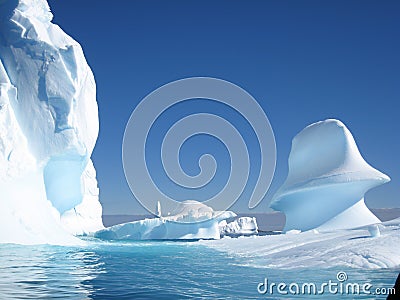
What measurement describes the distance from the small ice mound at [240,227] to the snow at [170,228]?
13337 mm

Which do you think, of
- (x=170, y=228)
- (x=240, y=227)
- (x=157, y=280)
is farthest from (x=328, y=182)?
(x=240, y=227)

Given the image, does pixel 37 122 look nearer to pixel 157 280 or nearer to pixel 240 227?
pixel 157 280

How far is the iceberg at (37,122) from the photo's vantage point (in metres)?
16.8

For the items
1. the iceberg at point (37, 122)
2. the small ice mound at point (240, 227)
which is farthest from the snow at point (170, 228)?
the small ice mound at point (240, 227)

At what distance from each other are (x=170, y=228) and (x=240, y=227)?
56.6 feet

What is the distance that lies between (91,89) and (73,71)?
4123 mm

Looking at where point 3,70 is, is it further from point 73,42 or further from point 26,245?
point 26,245

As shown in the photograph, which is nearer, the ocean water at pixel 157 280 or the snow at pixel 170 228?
the ocean water at pixel 157 280

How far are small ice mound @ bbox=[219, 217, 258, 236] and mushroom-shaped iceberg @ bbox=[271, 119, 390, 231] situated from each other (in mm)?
18952

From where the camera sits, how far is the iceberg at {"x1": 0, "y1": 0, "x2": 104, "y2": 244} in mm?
16828

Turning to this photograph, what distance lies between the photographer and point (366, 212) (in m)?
24.3

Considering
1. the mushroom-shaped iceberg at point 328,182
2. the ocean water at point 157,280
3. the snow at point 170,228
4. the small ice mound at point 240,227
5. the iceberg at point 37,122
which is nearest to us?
the ocean water at point 157,280

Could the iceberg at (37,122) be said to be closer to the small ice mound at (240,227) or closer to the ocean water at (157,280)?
the ocean water at (157,280)

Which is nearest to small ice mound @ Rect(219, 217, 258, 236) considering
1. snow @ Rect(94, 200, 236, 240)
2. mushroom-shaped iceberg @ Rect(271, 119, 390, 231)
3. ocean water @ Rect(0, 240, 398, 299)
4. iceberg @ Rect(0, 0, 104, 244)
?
snow @ Rect(94, 200, 236, 240)
